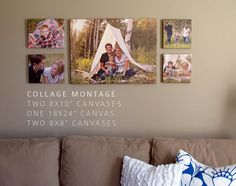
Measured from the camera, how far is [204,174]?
200 centimetres

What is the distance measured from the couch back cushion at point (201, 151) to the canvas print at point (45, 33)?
1093 mm

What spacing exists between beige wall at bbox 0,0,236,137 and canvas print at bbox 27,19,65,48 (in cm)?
5

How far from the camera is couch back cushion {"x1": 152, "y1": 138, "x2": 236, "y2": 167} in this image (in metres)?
2.16

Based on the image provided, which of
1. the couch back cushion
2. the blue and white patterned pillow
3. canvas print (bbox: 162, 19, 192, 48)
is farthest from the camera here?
canvas print (bbox: 162, 19, 192, 48)

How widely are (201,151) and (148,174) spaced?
16.8 inches

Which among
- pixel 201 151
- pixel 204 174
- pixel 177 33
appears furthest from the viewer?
pixel 177 33

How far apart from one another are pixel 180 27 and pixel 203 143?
896 mm

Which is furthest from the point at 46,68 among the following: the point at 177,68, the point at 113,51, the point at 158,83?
the point at 177,68

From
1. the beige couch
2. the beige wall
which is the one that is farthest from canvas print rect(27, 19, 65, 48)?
the beige couch

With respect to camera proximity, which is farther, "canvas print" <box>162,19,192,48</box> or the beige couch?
"canvas print" <box>162,19,192,48</box>

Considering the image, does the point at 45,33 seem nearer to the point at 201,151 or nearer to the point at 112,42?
the point at 112,42

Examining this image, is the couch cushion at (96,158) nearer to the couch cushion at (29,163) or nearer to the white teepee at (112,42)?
the couch cushion at (29,163)

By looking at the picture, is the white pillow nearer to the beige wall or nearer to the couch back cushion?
the couch back cushion

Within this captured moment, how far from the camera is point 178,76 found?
8.39ft
